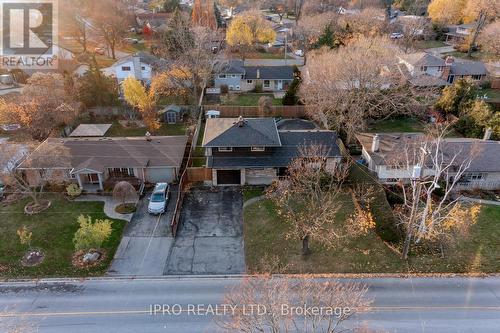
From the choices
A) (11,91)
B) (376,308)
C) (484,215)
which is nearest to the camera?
(376,308)

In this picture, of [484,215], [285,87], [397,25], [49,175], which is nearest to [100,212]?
[49,175]

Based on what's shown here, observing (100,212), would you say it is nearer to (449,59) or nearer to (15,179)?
(15,179)

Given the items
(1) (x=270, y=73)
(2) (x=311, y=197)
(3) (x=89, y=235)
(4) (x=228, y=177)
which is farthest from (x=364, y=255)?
(1) (x=270, y=73)

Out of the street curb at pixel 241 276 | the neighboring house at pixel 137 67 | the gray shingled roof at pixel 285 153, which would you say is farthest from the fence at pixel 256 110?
the street curb at pixel 241 276

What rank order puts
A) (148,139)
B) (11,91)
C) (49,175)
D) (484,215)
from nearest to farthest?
(484,215) → (49,175) → (148,139) → (11,91)

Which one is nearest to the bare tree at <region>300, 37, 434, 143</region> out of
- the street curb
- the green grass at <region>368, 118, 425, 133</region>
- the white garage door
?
the green grass at <region>368, 118, 425, 133</region>

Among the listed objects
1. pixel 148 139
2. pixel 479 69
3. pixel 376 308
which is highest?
pixel 479 69
